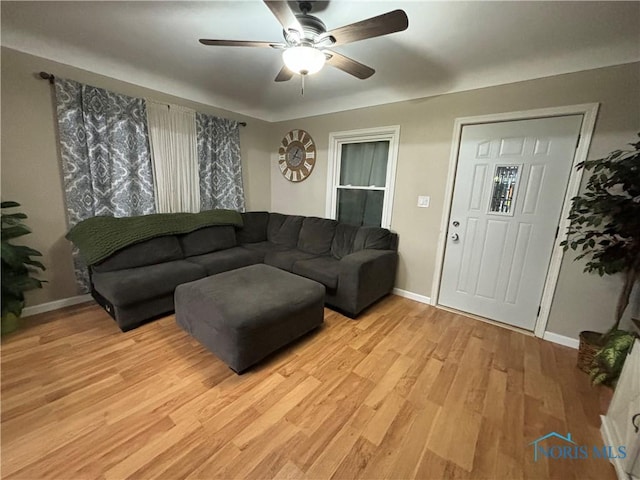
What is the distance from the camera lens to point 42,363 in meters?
1.73

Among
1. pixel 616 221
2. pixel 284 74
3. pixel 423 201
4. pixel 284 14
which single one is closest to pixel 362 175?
pixel 423 201

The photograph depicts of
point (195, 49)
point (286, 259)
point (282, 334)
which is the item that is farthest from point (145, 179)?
point (282, 334)

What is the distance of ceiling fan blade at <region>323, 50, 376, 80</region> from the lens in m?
1.69

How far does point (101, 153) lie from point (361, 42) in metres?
2.63

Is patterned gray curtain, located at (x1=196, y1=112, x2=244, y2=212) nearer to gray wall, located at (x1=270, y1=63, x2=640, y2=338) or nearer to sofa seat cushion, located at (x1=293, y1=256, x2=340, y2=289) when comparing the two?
gray wall, located at (x1=270, y1=63, x2=640, y2=338)

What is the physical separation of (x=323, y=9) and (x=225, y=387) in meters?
2.49

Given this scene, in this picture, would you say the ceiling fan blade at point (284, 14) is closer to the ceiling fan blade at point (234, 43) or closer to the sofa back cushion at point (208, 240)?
the ceiling fan blade at point (234, 43)

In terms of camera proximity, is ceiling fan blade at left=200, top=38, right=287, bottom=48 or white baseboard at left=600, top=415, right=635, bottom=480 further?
ceiling fan blade at left=200, top=38, right=287, bottom=48

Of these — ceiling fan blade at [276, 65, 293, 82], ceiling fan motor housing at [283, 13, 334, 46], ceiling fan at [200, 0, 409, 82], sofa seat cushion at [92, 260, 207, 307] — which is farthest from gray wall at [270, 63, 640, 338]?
sofa seat cushion at [92, 260, 207, 307]

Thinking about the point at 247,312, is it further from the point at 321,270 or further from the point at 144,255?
the point at 144,255

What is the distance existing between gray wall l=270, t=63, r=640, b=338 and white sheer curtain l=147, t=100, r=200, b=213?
4.68ft

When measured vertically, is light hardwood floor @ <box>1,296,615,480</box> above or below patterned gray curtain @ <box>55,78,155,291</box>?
below

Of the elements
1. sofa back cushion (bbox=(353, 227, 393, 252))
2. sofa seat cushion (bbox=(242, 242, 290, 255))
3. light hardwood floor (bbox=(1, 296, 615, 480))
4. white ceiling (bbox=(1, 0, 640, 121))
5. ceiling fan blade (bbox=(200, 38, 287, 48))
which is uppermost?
white ceiling (bbox=(1, 0, 640, 121))

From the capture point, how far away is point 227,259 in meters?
2.90
